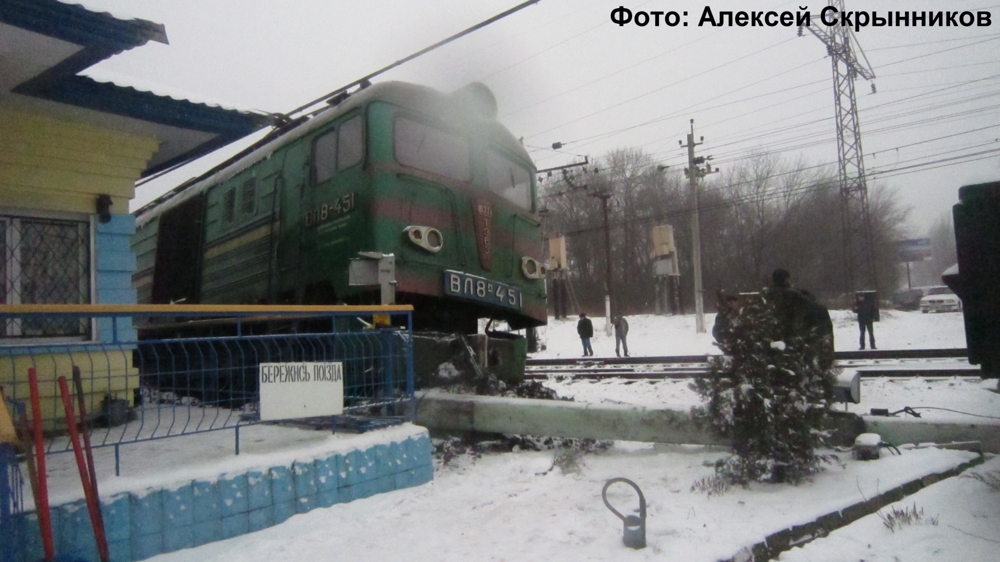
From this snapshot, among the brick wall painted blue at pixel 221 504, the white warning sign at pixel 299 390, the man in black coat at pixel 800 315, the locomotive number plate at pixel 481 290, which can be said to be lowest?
the brick wall painted blue at pixel 221 504

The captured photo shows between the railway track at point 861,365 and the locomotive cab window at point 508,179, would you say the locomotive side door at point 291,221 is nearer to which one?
the locomotive cab window at point 508,179

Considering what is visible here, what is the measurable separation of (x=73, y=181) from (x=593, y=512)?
5.19 meters

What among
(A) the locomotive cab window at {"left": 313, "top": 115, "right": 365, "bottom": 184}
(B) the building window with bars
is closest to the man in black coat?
(A) the locomotive cab window at {"left": 313, "top": 115, "right": 365, "bottom": 184}

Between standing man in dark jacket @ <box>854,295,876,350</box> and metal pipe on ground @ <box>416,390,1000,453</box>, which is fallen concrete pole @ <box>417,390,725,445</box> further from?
standing man in dark jacket @ <box>854,295,876,350</box>

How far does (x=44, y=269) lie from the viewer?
18.9ft

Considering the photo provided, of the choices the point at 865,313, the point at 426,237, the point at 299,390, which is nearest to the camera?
the point at 299,390

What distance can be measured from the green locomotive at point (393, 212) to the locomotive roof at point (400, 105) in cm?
2

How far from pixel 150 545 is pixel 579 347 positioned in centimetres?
2401

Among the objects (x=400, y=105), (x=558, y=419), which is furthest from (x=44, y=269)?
(x=558, y=419)

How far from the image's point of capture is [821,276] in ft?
144

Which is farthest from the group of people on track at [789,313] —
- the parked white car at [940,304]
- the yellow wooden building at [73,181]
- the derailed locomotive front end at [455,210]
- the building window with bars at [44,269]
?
the parked white car at [940,304]

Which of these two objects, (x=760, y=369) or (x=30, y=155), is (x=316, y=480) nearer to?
(x=760, y=369)

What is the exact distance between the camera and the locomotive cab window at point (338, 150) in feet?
23.2

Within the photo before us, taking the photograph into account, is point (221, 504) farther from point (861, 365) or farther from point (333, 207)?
point (861, 365)
